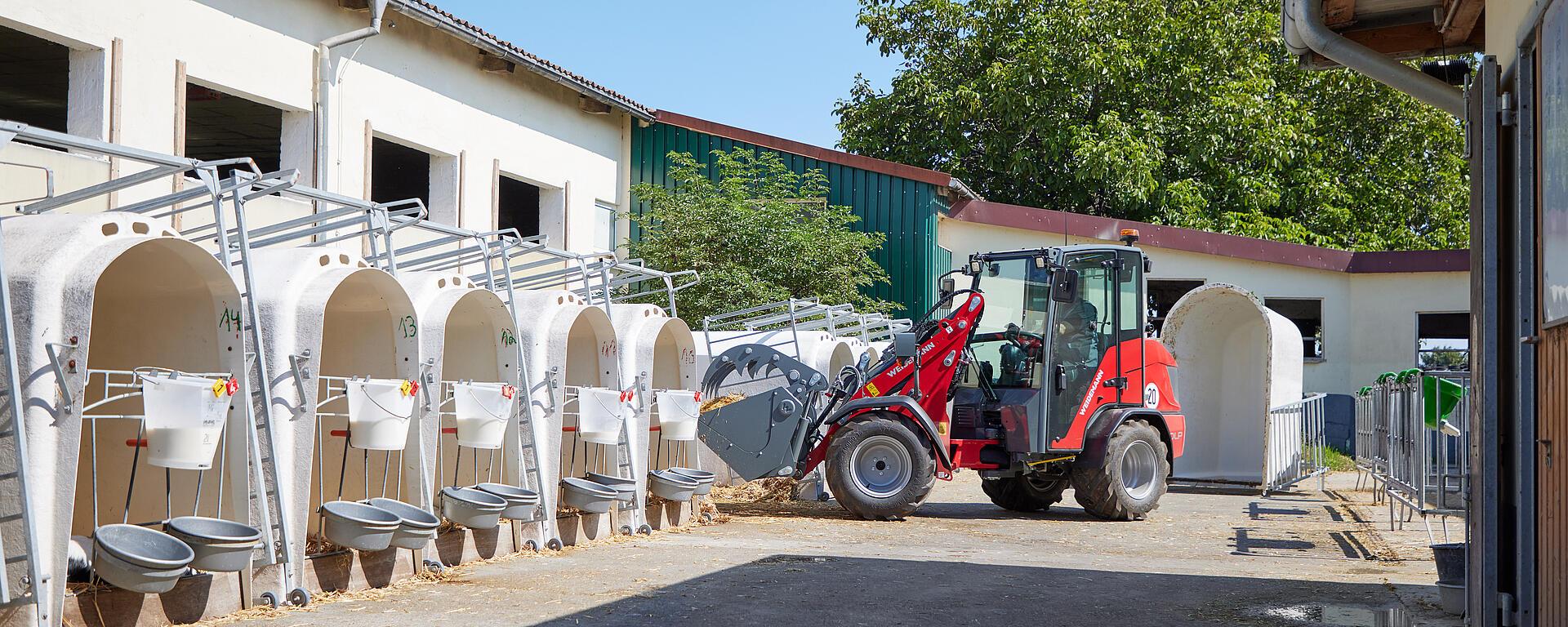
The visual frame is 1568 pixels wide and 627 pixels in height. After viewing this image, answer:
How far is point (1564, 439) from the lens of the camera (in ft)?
15.4

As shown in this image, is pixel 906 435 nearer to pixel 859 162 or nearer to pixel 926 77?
pixel 859 162

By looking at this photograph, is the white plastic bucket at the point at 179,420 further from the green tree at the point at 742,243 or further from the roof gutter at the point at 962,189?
the roof gutter at the point at 962,189

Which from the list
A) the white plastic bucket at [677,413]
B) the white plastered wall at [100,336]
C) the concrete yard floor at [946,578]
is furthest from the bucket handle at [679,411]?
the white plastered wall at [100,336]

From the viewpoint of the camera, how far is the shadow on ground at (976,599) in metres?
7.63

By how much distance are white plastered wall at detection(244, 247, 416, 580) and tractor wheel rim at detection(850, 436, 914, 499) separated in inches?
169

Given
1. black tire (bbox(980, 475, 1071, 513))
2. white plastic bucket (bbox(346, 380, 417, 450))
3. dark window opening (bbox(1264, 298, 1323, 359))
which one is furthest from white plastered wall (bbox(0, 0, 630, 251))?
dark window opening (bbox(1264, 298, 1323, 359))

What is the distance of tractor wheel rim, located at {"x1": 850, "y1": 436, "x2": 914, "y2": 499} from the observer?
497 inches

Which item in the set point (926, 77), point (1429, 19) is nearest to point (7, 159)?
point (1429, 19)

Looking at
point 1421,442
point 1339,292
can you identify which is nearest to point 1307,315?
point 1339,292

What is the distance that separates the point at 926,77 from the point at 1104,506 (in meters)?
21.8

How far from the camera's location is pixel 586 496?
1080 cm

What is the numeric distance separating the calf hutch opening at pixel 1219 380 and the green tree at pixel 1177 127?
11250 millimetres

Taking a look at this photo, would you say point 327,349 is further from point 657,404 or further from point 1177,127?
point 1177,127

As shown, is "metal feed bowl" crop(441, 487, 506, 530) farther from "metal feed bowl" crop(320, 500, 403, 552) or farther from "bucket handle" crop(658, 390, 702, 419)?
"bucket handle" crop(658, 390, 702, 419)
